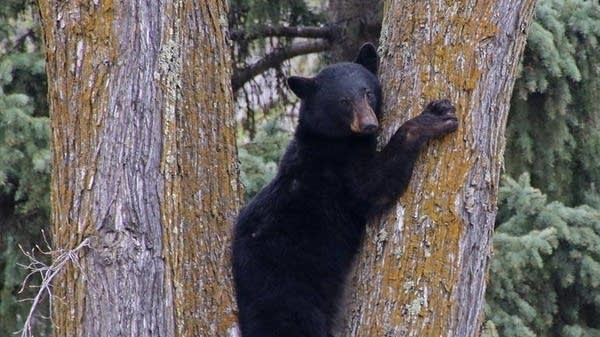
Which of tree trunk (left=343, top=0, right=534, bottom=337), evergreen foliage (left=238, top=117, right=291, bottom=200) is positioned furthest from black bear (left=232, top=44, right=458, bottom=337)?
evergreen foliage (left=238, top=117, right=291, bottom=200)

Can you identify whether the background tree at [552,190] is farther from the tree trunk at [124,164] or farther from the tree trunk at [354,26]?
the tree trunk at [124,164]

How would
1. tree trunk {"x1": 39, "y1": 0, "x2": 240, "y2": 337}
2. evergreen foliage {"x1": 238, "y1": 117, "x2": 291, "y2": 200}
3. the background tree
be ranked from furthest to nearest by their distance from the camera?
evergreen foliage {"x1": 238, "y1": 117, "x2": 291, "y2": 200} → the background tree → tree trunk {"x1": 39, "y1": 0, "x2": 240, "y2": 337}

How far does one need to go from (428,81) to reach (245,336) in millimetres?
1439

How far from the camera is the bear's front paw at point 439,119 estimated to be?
3.76 meters

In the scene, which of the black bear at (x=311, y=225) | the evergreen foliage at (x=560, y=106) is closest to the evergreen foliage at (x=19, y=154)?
the black bear at (x=311, y=225)

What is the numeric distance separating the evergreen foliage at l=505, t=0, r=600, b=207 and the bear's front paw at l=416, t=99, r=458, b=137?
2879 mm

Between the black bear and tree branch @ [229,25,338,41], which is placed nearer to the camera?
the black bear

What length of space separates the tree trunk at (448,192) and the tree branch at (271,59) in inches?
160

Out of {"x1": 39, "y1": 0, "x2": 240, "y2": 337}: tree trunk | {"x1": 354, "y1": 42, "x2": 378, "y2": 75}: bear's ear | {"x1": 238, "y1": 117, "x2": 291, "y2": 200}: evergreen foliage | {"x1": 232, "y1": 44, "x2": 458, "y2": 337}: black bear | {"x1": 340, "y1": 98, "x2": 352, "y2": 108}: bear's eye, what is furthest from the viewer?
{"x1": 238, "y1": 117, "x2": 291, "y2": 200}: evergreen foliage

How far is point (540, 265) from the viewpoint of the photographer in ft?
20.2

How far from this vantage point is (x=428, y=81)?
3.91m

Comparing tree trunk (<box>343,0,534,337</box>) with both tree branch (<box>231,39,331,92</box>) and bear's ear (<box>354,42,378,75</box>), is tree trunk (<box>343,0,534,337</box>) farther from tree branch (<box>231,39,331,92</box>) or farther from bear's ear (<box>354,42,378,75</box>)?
tree branch (<box>231,39,331,92</box>)

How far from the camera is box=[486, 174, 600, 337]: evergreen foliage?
6.27 m

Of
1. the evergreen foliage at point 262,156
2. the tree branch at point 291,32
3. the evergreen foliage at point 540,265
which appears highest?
the tree branch at point 291,32
